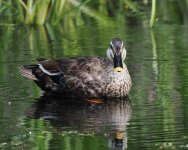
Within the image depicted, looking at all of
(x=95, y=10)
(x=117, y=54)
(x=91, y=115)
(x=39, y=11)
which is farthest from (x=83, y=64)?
(x=95, y=10)

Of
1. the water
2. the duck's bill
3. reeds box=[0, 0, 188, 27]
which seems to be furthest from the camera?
reeds box=[0, 0, 188, 27]

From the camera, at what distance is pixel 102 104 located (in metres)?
9.77

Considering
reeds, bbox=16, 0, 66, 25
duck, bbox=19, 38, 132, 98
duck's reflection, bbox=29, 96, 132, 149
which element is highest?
reeds, bbox=16, 0, 66, 25

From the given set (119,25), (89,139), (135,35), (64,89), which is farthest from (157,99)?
(119,25)

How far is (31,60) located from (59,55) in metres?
0.67

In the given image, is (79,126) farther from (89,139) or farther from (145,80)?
(145,80)

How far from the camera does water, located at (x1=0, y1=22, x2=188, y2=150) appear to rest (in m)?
7.79

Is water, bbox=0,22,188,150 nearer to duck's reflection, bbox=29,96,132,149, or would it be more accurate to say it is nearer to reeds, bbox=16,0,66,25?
duck's reflection, bbox=29,96,132,149

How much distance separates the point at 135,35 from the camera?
48.1 feet

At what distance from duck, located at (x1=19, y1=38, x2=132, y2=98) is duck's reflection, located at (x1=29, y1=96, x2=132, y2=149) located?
116 mm

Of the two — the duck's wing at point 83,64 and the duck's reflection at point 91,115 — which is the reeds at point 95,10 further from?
the duck's reflection at point 91,115

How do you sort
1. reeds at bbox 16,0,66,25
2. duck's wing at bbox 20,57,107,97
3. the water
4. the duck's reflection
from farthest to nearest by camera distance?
reeds at bbox 16,0,66,25
duck's wing at bbox 20,57,107,97
the duck's reflection
the water

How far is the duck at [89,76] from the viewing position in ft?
32.8

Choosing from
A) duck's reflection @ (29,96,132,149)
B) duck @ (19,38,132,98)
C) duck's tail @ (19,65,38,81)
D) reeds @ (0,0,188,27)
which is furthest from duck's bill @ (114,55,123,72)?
reeds @ (0,0,188,27)
